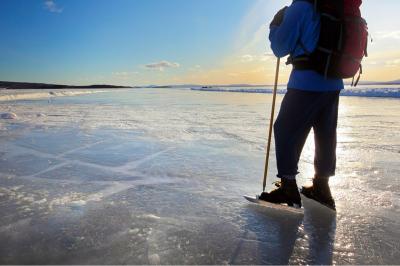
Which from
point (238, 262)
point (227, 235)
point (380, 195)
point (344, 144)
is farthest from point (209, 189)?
point (344, 144)

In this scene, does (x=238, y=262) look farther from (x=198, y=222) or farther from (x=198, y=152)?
(x=198, y=152)

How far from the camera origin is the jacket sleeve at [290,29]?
7.54 feet

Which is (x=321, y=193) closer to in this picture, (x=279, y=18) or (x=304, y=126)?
(x=304, y=126)

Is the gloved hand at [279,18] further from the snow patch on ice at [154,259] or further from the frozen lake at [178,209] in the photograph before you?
the snow patch on ice at [154,259]

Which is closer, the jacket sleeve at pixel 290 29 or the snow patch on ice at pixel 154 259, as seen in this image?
the snow patch on ice at pixel 154 259

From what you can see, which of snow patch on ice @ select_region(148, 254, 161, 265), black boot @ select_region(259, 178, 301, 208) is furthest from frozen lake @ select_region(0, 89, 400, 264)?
black boot @ select_region(259, 178, 301, 208)

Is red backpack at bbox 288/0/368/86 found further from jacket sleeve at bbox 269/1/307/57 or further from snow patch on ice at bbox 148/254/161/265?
snow patch on ice at bbox 148/254/161/265

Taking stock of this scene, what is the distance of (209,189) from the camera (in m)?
3.06

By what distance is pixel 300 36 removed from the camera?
92.3 inches

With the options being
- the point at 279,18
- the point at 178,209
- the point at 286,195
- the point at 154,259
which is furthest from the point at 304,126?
the point at 154,259

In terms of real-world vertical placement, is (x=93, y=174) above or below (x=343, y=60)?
below

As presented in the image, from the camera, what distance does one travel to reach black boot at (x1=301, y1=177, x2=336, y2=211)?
263 cm

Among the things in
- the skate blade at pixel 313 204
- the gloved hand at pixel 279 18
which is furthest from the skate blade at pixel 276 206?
the gloved hand at pixel 279 18

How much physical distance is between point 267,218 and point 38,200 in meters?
1.81
